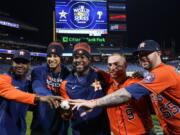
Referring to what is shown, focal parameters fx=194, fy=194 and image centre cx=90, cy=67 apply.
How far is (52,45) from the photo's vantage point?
130 inches

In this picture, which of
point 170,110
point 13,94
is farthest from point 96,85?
point 13,94

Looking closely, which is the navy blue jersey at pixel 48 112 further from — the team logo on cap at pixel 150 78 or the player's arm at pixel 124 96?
the team logo on cap at pixel 150 78

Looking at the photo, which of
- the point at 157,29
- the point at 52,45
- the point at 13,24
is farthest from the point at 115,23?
the point at 52,45

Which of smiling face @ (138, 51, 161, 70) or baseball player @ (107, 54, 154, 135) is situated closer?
smiling face @ (138, 51, 161, 70)

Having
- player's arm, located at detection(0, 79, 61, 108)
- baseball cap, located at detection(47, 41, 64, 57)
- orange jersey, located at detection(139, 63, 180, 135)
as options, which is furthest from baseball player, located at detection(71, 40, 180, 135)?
baseball cap, located at detection(47, 41, 64, 57)

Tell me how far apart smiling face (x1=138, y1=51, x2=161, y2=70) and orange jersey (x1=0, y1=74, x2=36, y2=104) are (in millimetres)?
1497

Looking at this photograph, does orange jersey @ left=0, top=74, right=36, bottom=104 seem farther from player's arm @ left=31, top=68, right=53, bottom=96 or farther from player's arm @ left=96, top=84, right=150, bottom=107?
player's arm @ left=96, top=84, right=150, bottom=107

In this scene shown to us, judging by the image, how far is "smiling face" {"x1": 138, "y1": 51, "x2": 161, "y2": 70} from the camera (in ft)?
7.44

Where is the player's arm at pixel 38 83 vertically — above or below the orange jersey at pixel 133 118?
above

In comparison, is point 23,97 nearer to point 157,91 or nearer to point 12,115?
point 12,115

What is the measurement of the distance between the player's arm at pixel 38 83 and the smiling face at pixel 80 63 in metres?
0.54

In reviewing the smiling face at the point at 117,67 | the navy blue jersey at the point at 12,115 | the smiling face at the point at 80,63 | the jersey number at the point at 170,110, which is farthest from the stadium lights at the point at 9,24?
the jersey number at the point at 170,110

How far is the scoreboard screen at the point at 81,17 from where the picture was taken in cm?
2723

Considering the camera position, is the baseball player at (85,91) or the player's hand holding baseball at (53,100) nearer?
the player's hand holding baseball at (53,100)
